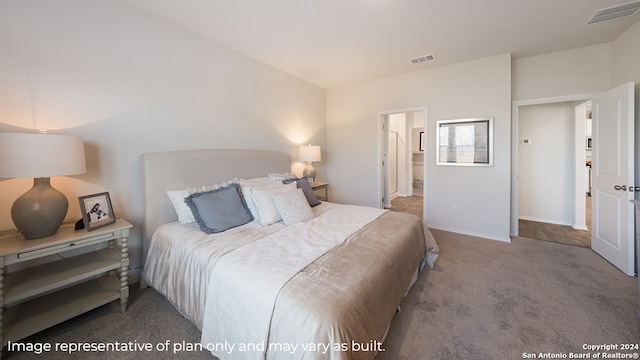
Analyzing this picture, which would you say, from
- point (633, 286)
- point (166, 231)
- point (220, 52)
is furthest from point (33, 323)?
point (633, 286)

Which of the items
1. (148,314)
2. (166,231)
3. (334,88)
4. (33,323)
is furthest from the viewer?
(334,88)

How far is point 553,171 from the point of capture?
4.14 meters

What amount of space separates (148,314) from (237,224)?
3.05ft

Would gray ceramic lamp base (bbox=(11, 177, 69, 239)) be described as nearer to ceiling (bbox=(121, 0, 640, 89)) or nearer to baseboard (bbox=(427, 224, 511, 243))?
ceiling (bbox=(121, 0, 640, 89))

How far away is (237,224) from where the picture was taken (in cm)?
222

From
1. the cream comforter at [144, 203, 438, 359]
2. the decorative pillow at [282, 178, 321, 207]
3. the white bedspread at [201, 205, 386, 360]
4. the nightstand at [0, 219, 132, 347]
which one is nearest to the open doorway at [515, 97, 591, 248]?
the decorative pillow at [282, 178, 321, 207]

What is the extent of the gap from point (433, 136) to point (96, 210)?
4207 mm

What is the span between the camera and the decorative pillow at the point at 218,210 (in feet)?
6.91

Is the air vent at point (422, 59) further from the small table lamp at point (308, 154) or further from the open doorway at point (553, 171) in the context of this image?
the small table lamp at point (308, 154)

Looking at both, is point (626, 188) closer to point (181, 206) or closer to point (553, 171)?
point (553, 171)

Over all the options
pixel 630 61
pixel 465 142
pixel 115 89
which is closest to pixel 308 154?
pixel 465 142

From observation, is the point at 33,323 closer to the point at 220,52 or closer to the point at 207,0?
the point at 207,0

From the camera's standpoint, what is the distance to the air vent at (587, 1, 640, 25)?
7.48 ft

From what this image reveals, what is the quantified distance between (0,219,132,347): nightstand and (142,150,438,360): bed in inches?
12.0
